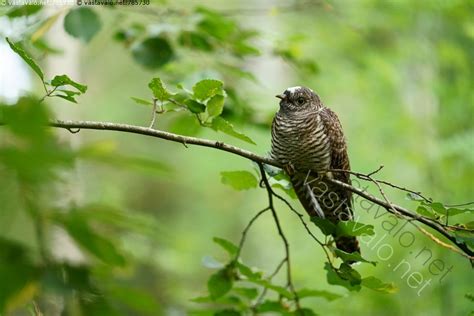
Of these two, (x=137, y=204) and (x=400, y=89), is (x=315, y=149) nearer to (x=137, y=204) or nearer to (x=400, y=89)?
(x=400, y=89)

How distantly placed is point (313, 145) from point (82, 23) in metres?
0.95

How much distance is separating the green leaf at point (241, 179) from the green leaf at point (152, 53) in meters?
A: 0.85

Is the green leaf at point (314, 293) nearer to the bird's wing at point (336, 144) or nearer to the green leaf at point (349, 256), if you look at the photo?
the green leaf at point (349, 256)

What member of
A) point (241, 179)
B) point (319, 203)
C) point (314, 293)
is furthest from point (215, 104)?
point (319, 203)

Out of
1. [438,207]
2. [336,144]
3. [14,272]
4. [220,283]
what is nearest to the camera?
[14,272]

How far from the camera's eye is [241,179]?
69.7 inches

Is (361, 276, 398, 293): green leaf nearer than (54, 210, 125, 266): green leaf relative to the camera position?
No

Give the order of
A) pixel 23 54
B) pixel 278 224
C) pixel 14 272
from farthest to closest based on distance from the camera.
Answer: pixel 278 224
pixel 23 54
pixel 14 272

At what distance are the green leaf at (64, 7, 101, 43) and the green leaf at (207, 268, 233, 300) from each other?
973mm

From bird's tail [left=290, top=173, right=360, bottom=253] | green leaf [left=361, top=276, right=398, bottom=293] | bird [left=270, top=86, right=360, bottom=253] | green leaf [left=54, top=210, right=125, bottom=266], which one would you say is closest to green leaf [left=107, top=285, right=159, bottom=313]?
green leaf [left=54, top=210, right=125, bottom=266]

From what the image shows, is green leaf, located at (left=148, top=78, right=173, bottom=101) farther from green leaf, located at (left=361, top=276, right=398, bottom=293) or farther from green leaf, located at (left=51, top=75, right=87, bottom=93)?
green leaf, located at (left=361, top=276, right=398, bottom=293)

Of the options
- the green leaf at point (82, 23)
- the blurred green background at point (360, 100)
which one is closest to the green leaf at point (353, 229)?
the blurred green background at point (360, 100)

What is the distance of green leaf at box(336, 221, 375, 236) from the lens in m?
1.39

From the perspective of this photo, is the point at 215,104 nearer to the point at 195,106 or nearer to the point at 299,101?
the point at 195,106
